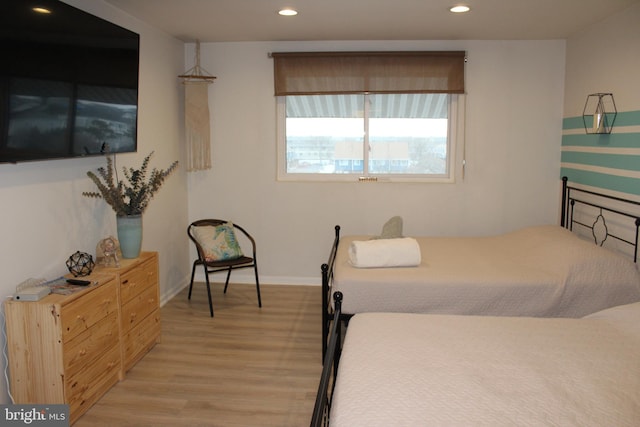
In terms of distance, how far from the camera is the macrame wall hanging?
16.9 feet

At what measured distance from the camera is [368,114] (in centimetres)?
535

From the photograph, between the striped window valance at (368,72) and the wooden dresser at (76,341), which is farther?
the striped window valance at (368,72)

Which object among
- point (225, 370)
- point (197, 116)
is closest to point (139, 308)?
point (225, 370)

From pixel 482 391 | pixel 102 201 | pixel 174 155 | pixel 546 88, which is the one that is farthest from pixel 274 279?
pixel 482 391

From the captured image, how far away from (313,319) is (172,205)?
1728 millimetres

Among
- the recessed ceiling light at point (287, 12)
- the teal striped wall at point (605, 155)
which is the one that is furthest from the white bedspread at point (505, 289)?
the recessed ceiling light at point (287, 12)

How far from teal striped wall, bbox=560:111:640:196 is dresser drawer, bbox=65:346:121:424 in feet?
11.8

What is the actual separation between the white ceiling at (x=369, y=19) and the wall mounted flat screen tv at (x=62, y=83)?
0.60 metres

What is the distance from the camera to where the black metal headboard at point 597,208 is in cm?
377

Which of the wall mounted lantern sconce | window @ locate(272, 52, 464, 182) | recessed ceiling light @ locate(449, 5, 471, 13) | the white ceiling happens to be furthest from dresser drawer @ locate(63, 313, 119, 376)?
the wall mounted lantern sconce

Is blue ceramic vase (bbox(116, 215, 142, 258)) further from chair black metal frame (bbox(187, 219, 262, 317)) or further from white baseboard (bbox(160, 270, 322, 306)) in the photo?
white baseboard (bbox(160, 270, 322, 306))

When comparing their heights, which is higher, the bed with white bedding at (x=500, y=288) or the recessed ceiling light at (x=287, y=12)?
the recessed ceiling light at (x=287, y=12)

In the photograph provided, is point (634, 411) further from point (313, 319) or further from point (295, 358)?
point (313, 319)

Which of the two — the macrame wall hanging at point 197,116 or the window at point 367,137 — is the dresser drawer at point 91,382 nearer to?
the macrame wall hanging at point 197,116
